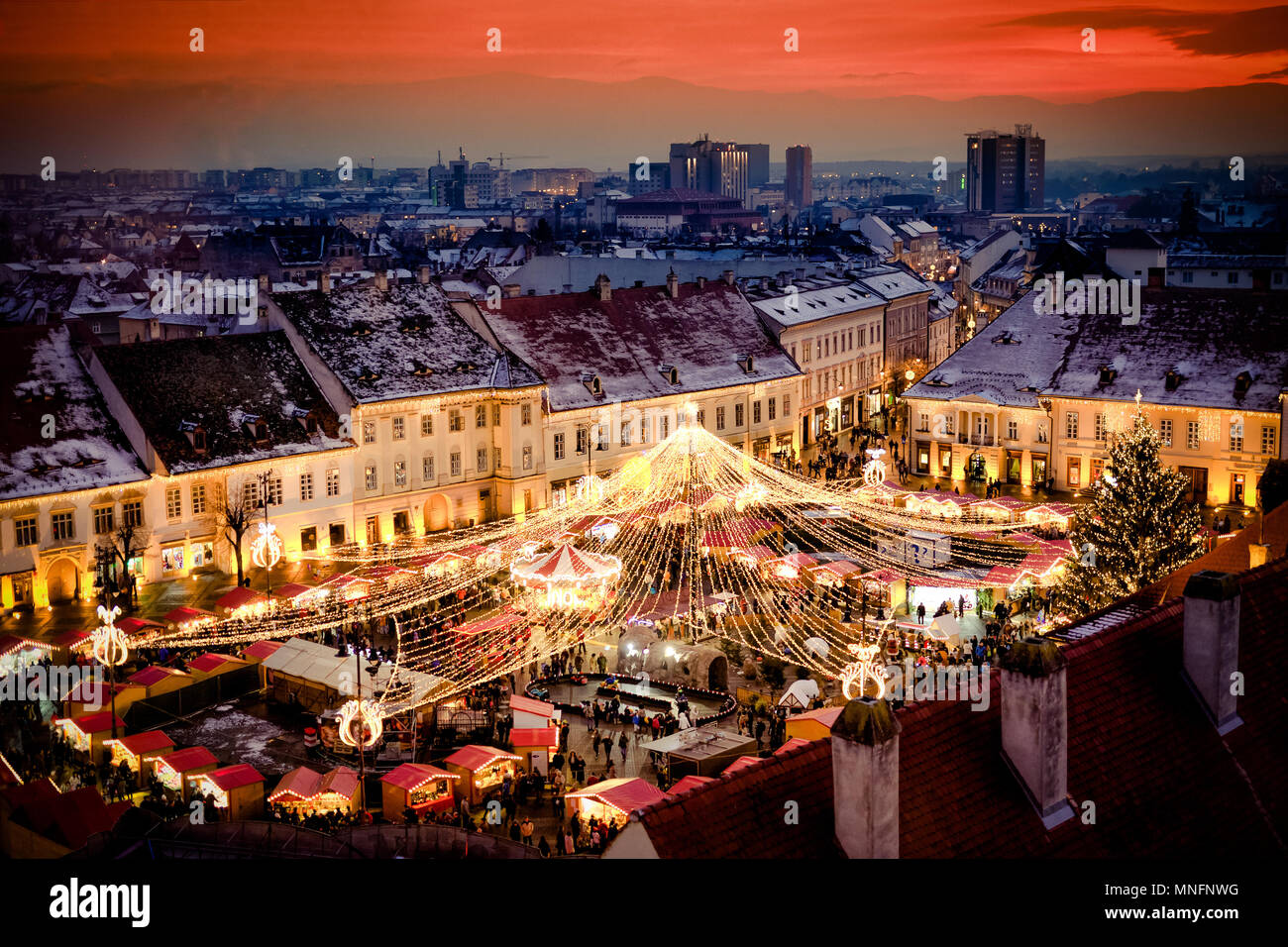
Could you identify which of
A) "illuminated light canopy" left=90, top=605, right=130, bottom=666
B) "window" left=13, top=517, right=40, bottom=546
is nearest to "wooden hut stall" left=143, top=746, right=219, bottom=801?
"illuminated light canopy" left=90, top=605, right=130, bottom=666

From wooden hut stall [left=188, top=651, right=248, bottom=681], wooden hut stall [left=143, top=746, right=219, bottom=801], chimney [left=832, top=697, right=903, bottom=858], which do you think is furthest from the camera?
wooden hut stall [left=188, top=651, right=248, bottom=681]

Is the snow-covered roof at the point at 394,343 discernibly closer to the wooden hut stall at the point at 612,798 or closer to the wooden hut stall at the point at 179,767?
the wooden hut stall at the point at 179,767


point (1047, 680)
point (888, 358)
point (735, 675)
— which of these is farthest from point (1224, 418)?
point (1047, 680)

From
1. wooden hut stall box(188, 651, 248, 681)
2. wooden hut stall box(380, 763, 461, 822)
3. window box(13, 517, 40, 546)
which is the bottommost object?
wooden hut stall box(380, 763, 461, 822)

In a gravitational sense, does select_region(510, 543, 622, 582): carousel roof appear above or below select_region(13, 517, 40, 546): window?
below

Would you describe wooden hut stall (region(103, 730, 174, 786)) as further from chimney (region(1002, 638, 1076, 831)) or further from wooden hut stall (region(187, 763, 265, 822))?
chimney (region(1002, 638, 1076, 831))

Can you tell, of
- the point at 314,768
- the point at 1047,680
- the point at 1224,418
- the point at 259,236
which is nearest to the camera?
the point at 1047,680

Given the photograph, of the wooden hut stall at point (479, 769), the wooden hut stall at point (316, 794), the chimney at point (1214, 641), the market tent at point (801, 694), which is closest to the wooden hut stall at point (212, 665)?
the wooden hut stall at point (316, 794)
